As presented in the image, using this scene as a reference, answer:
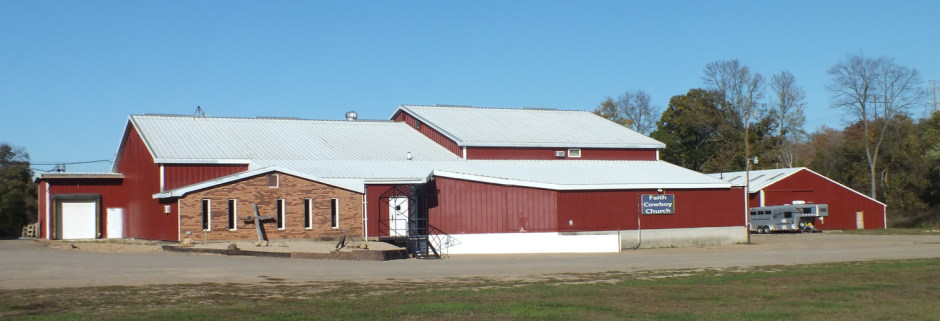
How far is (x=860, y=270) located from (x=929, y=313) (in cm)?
1115

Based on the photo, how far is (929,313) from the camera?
1656 centimetres

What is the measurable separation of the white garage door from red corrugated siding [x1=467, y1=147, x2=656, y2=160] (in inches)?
800

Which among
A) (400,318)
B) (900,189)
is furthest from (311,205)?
(900,189)

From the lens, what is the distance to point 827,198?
70.2 meters

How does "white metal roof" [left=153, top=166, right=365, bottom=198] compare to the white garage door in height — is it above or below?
above

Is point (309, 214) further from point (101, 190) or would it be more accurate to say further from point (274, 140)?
point (101, 190)

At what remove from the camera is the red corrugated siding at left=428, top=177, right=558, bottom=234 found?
43031 mm

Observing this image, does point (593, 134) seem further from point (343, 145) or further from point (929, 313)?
point (929, 313)

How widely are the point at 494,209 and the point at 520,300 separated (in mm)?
24864

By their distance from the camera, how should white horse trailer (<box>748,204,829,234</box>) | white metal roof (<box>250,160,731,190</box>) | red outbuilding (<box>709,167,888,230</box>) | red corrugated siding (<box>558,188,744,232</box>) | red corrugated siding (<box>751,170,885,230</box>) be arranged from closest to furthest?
1. red corrugated siding (<box>558,188,744,232</box>)
2. white metal roof (<box>250,160,731,190</box>)
3. white horse trailer (<box>748,204,829,234</box>)
4. red outbuilding (<box>709,167,888,230</box>)
5. red corrugated siding (<box>751,170,885,230</box>)

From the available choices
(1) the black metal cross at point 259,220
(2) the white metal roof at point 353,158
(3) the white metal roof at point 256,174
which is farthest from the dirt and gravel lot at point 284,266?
(2) the white metal roof at point 353,158

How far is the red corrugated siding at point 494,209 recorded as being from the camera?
43031 millimetres

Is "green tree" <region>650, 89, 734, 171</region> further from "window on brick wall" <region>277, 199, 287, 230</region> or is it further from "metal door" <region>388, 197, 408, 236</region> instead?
"window on brick wall" <region>277, 199, 287, 230</region>

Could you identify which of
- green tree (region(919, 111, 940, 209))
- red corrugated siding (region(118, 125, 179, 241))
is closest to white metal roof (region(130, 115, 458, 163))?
red corrugated siding (region(118, 125, 179, 241))
